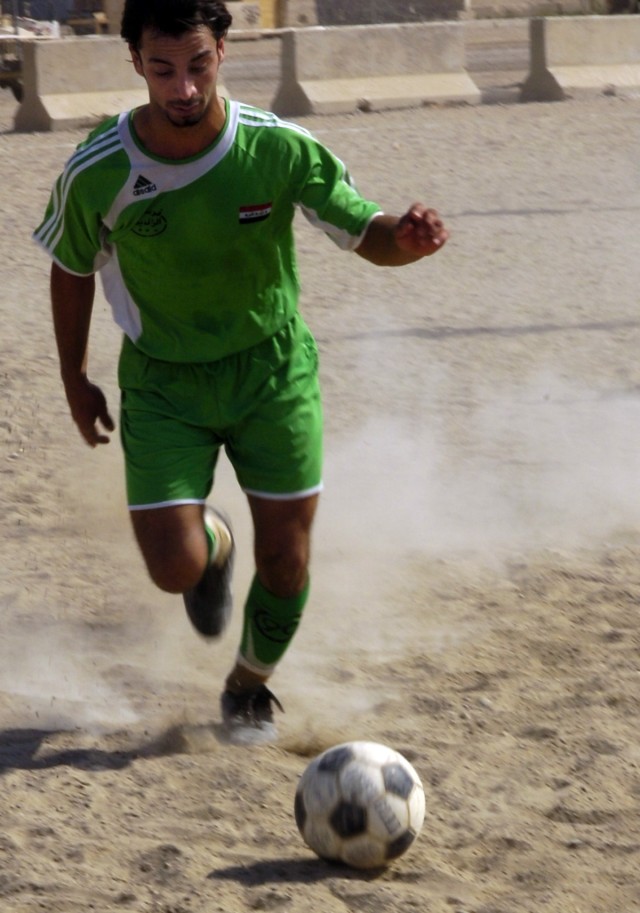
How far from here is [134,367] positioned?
4.32m

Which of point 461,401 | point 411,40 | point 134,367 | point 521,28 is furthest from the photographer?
point 521,28

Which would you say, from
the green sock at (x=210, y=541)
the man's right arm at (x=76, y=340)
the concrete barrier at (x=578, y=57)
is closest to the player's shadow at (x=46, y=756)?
the green sock at (x=210, y=541)

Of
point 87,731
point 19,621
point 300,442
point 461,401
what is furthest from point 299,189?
point 461,401

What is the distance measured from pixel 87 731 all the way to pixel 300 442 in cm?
116

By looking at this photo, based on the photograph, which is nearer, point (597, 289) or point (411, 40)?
point (597, 289)

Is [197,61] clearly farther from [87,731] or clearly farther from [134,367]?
[87,731]

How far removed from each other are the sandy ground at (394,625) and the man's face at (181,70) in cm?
187

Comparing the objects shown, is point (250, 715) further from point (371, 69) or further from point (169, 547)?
point (371, 69)

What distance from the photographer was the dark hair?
Result: 12.7ft

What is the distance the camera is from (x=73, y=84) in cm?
Result: 1507

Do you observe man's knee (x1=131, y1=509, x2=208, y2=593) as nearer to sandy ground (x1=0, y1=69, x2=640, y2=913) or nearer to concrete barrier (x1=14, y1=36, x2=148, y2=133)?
sandy ground (x1=0, y1=69, x2=640, y2=913)

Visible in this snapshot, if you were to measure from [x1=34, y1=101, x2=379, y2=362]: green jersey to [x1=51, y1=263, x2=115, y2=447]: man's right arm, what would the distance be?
79 millimetres

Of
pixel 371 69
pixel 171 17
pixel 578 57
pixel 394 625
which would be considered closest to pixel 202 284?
pixel 171 17

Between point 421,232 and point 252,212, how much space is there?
0.48 meters
